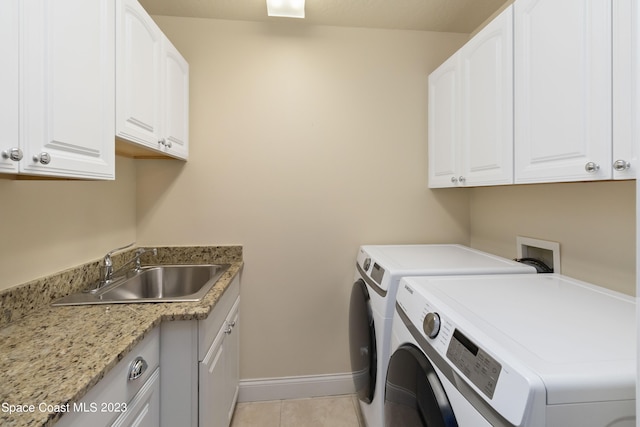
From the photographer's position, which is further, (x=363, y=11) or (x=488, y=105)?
(x=363, y=11)

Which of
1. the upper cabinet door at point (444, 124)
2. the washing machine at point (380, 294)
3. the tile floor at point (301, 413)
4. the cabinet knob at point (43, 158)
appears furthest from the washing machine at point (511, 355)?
the cabinet knob at point (43, 158)

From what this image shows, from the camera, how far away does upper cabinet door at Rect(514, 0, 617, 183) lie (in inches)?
34.1

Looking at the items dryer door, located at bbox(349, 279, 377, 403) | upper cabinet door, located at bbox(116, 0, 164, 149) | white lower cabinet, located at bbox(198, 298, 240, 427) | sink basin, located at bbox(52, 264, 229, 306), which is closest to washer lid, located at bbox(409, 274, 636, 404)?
dryer door, located at bbox(349, 279, 377, 403)

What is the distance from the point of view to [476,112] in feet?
4.86

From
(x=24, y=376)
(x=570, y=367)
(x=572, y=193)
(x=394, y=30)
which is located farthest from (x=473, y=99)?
(x=24, y=376)

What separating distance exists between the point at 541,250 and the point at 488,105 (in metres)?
0.79

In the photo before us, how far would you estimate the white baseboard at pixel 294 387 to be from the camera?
1.96 m

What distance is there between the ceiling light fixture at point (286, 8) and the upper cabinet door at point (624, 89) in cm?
141

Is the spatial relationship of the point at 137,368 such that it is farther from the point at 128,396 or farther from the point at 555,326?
the point at 555,326

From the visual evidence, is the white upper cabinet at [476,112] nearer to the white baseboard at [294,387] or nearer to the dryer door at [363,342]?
the dryer door at [363,342]

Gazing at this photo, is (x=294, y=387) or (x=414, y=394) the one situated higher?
(x=414, y=394)

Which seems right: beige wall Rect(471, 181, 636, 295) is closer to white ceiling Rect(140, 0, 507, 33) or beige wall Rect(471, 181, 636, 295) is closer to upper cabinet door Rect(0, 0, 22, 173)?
white ceiling Rect(140, 0, 507, 33)

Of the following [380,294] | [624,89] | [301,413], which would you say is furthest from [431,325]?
[301,413]

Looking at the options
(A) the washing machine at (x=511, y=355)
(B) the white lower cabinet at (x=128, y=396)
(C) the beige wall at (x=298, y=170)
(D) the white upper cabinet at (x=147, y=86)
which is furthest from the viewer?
(C) the beige wall at (x=298, y=170)
